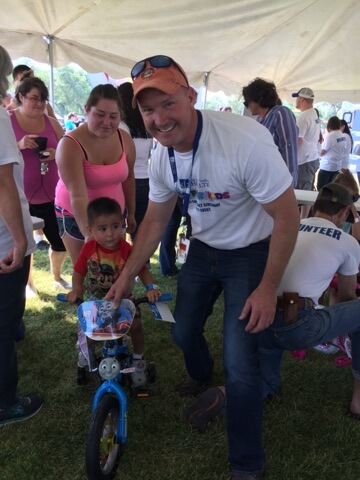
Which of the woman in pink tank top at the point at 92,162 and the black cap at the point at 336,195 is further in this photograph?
the woman in pink tank top at the point at 92,162

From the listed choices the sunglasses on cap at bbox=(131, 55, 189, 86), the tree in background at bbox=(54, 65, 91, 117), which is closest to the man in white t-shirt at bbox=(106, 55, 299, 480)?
the sunglasses on cap at bbox=(131, 55, 189, 86)

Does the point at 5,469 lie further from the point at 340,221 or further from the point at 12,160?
the point at 340,221

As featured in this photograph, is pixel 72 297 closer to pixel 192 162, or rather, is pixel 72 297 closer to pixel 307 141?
pixel 192 162

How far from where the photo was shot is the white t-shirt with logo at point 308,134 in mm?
6578

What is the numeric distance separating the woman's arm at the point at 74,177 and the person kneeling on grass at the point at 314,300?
4.20ft

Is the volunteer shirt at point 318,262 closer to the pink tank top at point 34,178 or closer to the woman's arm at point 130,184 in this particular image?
the woman's arm at point 130,184

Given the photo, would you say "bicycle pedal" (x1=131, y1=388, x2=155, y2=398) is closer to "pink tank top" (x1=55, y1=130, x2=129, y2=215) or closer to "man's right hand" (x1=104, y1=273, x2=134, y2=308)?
"man's right hand" (x1=104, y1=273, x2=134, y2=308)

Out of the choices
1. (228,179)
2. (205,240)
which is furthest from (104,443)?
(228,179)

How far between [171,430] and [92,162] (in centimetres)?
176

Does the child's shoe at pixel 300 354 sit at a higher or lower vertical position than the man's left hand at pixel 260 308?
lower

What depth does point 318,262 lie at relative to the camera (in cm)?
215

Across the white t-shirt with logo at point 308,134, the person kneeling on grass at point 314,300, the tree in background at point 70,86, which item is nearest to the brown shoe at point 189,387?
the person kneeling on grass at point 314,300

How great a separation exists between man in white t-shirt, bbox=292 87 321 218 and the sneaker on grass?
4959mm

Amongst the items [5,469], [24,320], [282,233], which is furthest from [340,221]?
[24,320]
